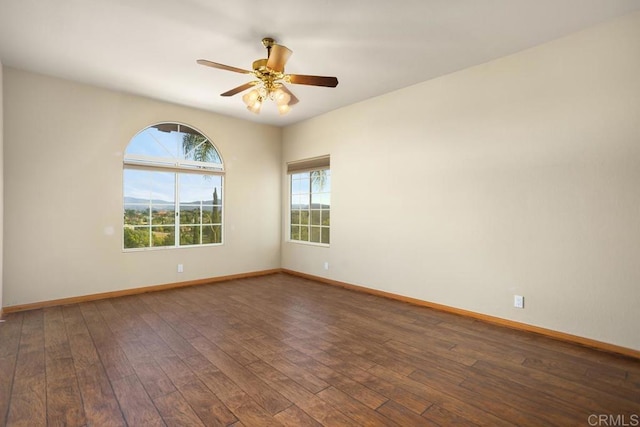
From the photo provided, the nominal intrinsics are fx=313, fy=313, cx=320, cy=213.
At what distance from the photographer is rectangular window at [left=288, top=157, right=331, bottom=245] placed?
5.38 meters

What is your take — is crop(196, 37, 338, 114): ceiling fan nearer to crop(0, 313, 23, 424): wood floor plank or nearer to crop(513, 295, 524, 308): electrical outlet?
crop(0, 313, 23, 424): wood floor plank

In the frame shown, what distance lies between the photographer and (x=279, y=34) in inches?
112

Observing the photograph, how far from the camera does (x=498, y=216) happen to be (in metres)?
3.30

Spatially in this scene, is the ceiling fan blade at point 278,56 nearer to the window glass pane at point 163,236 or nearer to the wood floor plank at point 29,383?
the wood floor plank at point 29,383

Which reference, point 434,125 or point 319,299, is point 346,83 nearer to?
point 434,125

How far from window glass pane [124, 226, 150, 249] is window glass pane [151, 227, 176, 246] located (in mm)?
97

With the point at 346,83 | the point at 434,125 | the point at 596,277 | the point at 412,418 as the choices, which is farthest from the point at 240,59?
the point at 596,277

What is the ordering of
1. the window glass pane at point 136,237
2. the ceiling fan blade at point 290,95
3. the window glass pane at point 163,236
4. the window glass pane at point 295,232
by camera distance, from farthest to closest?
1. the window glass pane at point 295,232
2. the window glass pane at point 163,236
3. the window glass pane at point 136,237
4. the ceiling fan blade at point 290,95

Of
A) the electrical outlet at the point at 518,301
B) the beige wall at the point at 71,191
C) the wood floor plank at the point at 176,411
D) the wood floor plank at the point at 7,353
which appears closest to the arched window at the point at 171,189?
the beige wall at the point at 71,191

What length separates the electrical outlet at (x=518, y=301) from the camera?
314 cm

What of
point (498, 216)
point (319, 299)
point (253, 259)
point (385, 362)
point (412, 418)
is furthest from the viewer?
point (253, 259)

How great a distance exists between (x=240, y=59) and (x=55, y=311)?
3572 mm

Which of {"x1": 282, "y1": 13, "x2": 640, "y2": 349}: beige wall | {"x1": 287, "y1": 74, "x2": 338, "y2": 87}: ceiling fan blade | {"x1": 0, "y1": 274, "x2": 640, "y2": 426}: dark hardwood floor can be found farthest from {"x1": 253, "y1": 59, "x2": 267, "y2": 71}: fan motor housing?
{"x1": 0, "y1": 274, "x2": 640, "y2": 426}: dark hardwood floor

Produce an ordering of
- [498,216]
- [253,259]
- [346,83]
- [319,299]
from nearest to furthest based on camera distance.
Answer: [498,216] < [346,83] < [319,299] < [253,259]
